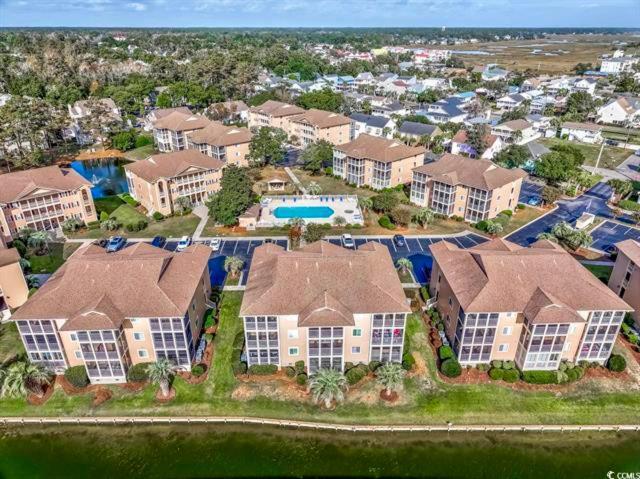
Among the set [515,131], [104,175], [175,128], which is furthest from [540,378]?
[104,175]

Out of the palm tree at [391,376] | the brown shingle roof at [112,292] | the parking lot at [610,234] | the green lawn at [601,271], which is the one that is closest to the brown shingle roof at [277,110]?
the parking lot at [610,234]

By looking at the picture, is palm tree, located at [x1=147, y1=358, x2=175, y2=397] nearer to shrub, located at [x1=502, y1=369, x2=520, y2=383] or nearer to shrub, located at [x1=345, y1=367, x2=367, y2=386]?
shrub, located at [x1=345, y1=367, x2=367, y2=386]

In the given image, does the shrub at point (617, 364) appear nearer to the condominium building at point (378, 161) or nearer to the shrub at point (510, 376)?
the shrub at point (510, 376)

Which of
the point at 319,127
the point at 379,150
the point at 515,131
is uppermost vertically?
the point at 379,150

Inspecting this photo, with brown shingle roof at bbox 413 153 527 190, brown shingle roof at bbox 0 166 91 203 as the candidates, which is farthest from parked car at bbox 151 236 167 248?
brown shingle roof at bbox 413 153 527 190

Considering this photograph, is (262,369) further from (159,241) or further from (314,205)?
(314,205)

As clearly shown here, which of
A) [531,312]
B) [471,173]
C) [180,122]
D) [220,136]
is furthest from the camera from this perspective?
[180,122]
